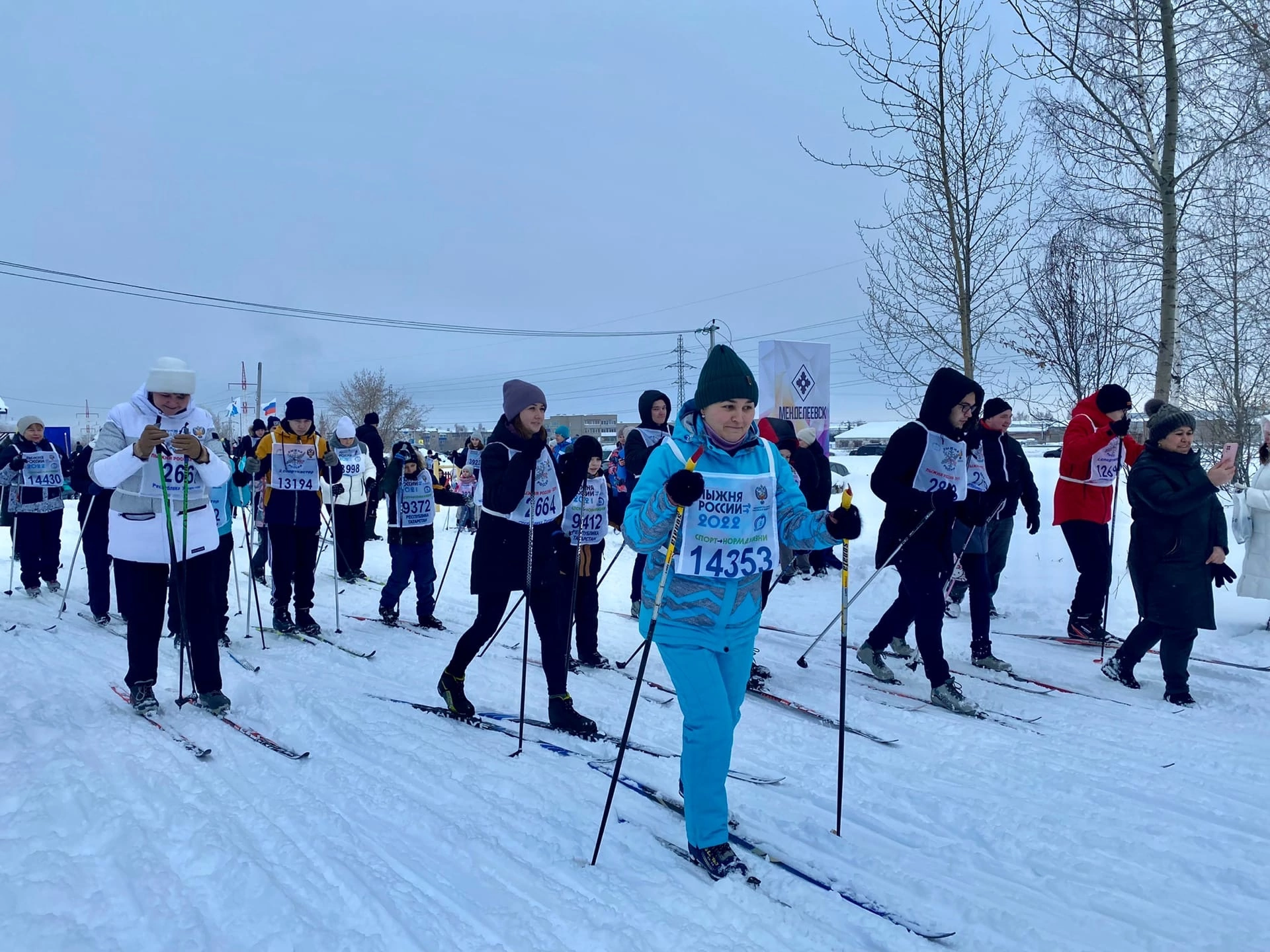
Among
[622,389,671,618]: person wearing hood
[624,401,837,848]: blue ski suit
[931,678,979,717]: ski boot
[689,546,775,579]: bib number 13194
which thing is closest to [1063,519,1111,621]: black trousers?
[931,678,979,717]: ski boot

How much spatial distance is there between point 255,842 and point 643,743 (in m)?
1.92

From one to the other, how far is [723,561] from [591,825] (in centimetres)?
125

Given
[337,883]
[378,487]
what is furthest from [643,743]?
[378,487]

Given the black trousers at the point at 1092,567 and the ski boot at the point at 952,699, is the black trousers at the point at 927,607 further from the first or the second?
the black trousers at the point at 1092,567

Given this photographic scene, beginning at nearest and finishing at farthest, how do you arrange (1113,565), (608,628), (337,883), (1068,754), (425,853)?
(337,883)
(425,853)
(1068,754)
(608,628)
(1113,565)

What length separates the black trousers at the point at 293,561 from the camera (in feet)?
23.6

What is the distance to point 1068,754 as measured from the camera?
429 centimetres

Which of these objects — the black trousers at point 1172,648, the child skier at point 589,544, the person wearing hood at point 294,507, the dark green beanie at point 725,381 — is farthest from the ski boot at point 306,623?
the black trousers at point 1172,648

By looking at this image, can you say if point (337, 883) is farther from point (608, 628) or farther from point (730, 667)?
point (608, 628)

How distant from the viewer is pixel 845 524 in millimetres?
3023

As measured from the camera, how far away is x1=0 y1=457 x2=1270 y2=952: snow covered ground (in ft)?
8.55

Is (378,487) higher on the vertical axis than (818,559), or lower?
higher

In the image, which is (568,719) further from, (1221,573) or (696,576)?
(1221,573)

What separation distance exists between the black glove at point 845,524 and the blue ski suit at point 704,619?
0.20 ft
